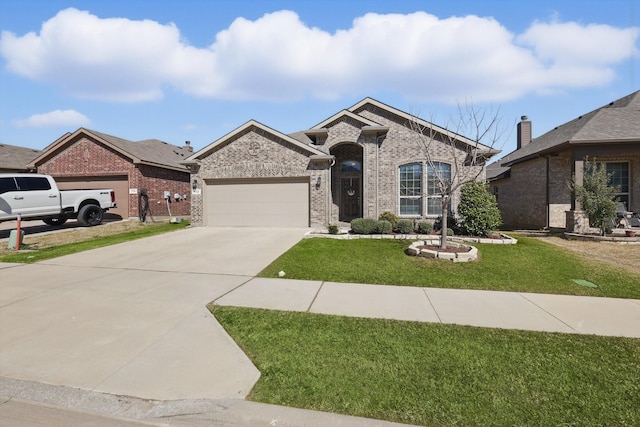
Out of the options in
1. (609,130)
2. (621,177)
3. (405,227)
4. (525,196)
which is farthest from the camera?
(525,196)

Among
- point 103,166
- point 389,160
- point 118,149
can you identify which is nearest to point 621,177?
point 389,160

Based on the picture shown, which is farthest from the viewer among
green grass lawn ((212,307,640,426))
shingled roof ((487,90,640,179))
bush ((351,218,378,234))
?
shingled roof ((487,90,640,179))

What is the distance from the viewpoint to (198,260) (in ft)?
26.9

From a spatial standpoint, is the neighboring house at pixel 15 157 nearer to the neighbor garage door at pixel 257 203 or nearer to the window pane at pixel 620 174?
the neighbor garage door at pixel 257 203

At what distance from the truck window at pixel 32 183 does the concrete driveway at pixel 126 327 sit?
6.72 m

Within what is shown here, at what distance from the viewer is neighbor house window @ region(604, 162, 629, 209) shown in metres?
13.0

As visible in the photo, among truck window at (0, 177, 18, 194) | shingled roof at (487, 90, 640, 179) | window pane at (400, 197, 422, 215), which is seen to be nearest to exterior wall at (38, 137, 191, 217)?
truck window at (0, 177, 18, 194)

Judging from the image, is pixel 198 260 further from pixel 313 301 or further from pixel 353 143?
pixel 353 143

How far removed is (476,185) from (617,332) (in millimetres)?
7820

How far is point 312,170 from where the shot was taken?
547 inches

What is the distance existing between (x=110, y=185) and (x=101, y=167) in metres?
1.16

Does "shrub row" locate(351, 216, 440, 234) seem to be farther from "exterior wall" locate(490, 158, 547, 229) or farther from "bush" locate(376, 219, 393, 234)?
"exterior wall" locate(490, 158, 547, 229)

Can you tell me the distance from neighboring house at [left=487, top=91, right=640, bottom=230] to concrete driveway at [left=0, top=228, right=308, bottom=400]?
13015mm

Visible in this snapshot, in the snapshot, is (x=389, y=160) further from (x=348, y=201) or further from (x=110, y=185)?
(x=110, y=185)
